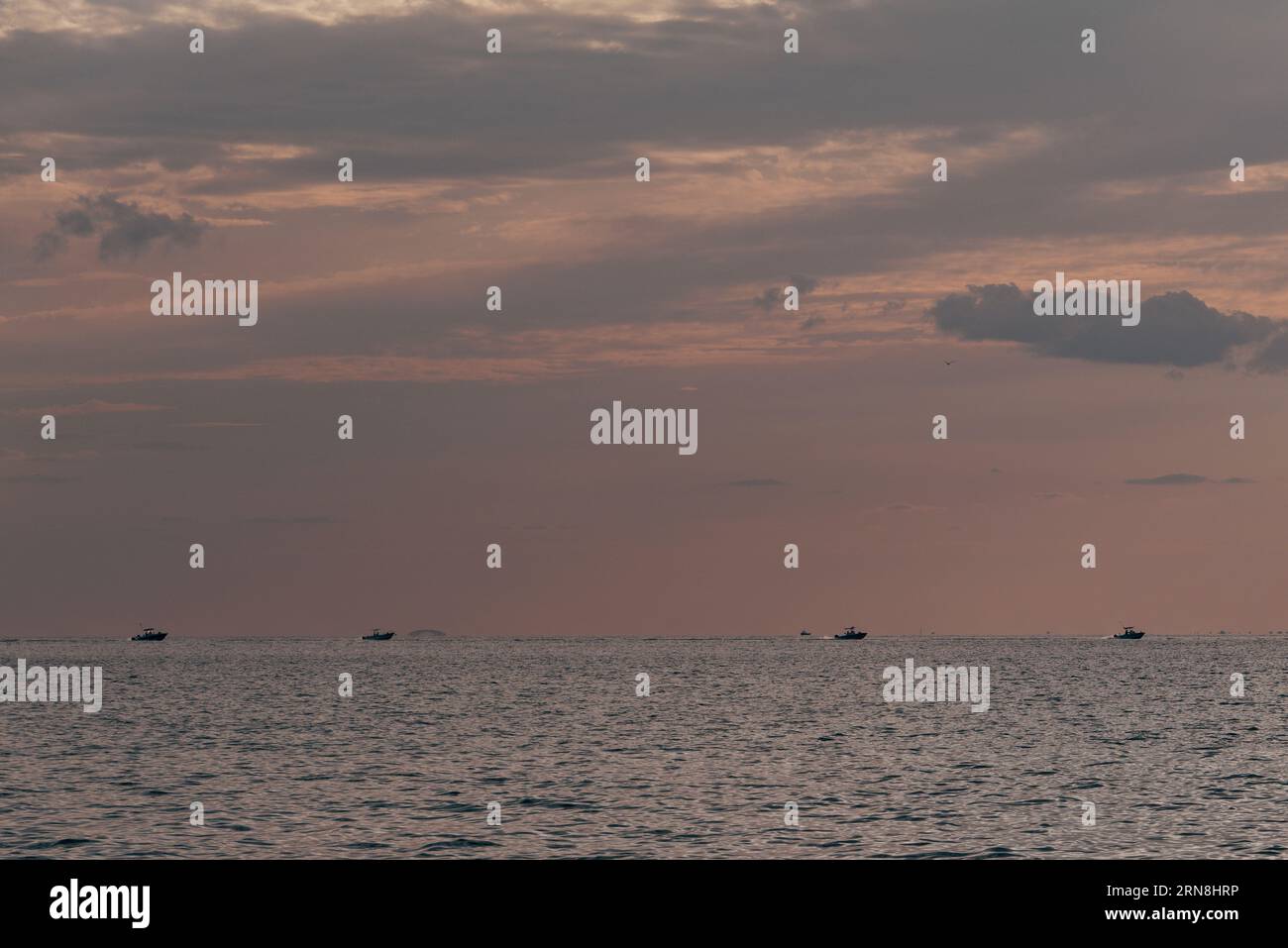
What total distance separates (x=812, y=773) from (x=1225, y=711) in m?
83.3

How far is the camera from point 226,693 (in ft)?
623

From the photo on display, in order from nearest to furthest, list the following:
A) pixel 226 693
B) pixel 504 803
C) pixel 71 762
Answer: pixel 504 803 < pixel 71 762 < pixel 226 693

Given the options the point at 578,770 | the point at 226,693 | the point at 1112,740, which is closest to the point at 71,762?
the point at 578,770
